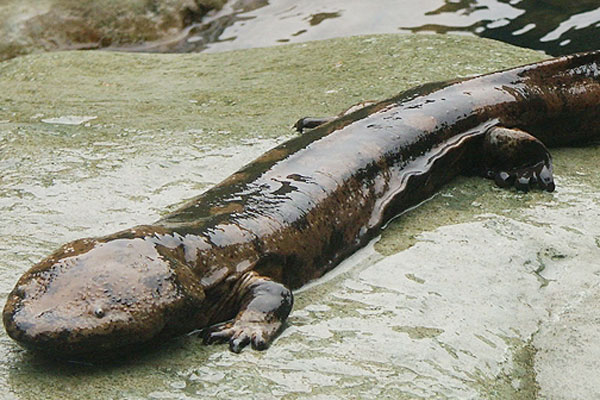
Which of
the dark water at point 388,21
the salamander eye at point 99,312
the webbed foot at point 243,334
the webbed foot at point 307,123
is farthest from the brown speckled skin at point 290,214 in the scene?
the dark water at point 388,21

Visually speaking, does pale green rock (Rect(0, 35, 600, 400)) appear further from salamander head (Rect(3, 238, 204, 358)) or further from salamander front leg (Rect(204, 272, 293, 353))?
salamander head (Rect(3, 238, 204, 358))

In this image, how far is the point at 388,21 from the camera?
431 inches

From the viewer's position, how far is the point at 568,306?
14.2 ft

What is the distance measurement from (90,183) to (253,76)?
280 centimetres

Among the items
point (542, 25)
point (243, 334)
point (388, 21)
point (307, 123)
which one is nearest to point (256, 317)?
point (243, 334)

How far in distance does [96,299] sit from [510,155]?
125 inches

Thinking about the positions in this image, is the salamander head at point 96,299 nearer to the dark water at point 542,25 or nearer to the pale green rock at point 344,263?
the pale green rock at point 344,263

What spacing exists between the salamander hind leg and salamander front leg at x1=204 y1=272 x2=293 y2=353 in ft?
7.17

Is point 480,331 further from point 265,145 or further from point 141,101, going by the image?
point 141,101

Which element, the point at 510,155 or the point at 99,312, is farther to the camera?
the point at 510,155

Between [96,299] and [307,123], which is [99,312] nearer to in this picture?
[96,299]

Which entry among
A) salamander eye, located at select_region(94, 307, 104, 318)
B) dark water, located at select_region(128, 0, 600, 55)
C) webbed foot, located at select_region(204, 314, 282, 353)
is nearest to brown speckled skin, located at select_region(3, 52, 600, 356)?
salamander eye, located at select_region(94, 307, 104, 318)

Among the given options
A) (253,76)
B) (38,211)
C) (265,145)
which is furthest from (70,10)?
(38,211)

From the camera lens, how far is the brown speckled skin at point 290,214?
11.2 feet
